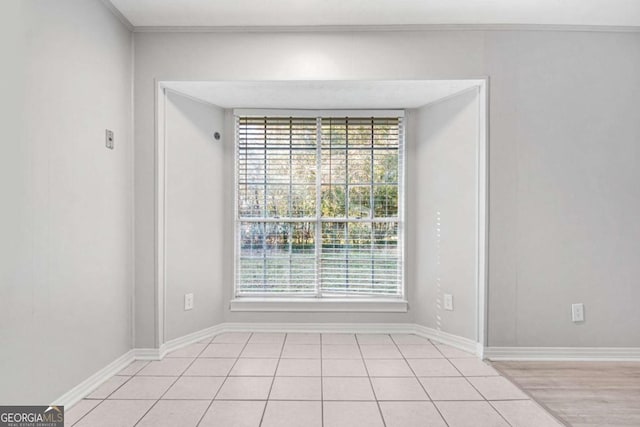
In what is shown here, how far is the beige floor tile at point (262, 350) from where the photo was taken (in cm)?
273

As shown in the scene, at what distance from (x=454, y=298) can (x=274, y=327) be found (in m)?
1.60

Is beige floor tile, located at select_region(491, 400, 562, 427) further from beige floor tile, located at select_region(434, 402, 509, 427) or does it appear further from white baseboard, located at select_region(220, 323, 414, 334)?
white baseboard, located at select_region(220, 323, 414, 334)

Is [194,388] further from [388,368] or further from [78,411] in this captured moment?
[388,368]

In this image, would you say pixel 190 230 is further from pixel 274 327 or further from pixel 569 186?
pixel 569 186

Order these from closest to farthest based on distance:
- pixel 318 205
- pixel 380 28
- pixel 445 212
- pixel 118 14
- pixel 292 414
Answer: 1. pixel 292 414
2. pixel 118 14
3. pixel 380 28
4. pixel 445 212
5. pixel 318 205

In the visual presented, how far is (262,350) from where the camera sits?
2830 mm

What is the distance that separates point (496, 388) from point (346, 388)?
946 millimetres

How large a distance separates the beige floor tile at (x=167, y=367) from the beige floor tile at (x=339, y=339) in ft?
3.63

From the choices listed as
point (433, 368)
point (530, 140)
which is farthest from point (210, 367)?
point (530, 140)

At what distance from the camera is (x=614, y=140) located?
2.67 m

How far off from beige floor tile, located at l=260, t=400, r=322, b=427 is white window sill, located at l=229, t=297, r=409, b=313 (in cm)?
124

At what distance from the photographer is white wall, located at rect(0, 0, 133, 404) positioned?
1637mm

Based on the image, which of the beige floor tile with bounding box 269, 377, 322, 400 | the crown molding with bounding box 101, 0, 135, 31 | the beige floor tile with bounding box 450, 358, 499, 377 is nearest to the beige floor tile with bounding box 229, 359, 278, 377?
the beige floor tile with bounding box 269, 377, 322, 400

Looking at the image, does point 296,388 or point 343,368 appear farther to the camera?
point 343,368
